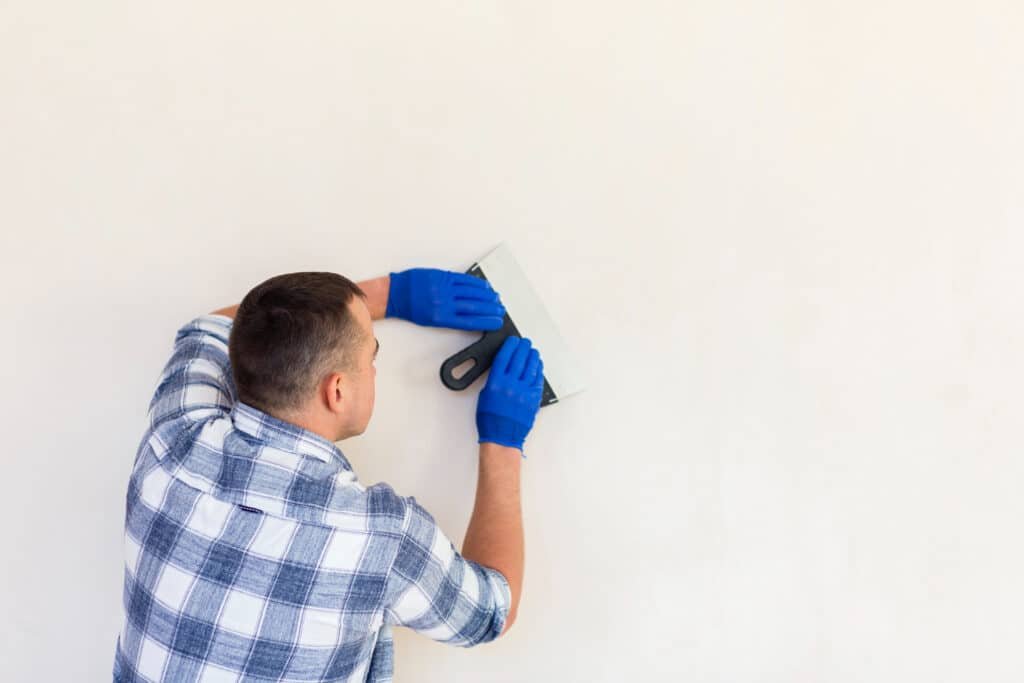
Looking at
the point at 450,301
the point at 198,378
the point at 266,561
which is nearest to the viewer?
the point at 266,561

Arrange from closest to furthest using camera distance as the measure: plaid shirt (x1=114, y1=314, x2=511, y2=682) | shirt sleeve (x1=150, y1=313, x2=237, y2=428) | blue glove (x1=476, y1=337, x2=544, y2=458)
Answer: plaid shirt (x1=114, y1=314, x2=511, y2=682) → shirt sleeve (x1=150, y1=313, x2=237, y2=428) → blue glove (x1=476, y1=337, x2=544, y2=458)

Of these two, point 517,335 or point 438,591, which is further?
point 517,335

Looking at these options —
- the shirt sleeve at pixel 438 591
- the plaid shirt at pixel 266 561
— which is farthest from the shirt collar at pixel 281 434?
the shirt sleeve at pixel 438 591

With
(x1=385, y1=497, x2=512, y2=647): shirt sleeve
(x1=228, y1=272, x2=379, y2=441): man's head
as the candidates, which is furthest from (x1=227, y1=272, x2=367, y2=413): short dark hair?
(x1=385, y1=497, x2=512, y2=647): shirt sleeve

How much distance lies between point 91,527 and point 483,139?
0.87 meters

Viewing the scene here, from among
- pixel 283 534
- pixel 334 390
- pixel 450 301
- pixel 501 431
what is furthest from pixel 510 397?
pixel 283 534

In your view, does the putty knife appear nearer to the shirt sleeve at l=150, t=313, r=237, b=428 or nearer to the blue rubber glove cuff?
the blue rubber glove cuff

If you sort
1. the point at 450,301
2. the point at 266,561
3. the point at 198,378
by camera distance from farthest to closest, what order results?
the point at 450,301
the point at 198,378
the point at 266,561

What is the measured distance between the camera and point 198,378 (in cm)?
102

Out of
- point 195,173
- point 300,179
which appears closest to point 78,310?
point 195,173

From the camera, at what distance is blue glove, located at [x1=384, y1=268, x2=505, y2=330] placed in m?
1.15

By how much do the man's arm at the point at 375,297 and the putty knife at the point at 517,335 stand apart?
130 mm

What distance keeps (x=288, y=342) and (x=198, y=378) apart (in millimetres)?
194

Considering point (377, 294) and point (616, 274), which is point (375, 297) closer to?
point (377, 294)
